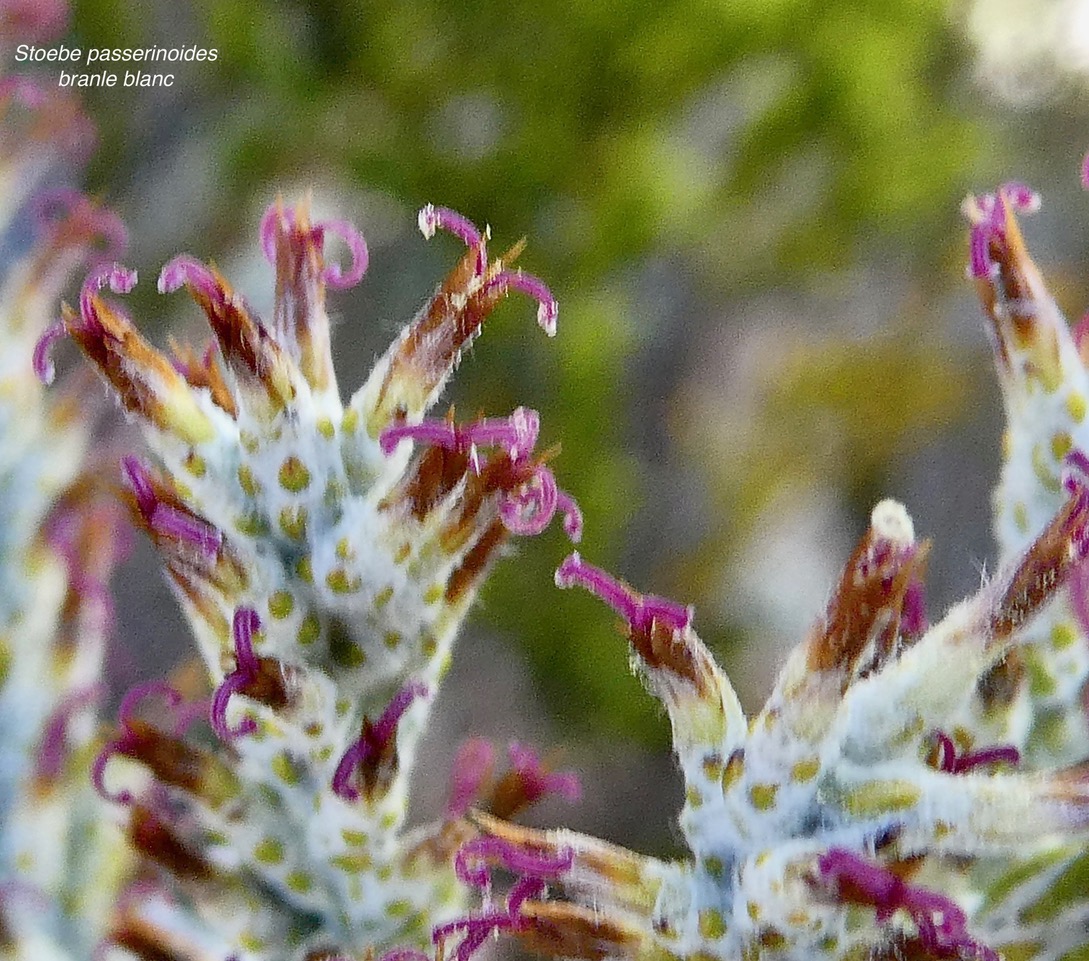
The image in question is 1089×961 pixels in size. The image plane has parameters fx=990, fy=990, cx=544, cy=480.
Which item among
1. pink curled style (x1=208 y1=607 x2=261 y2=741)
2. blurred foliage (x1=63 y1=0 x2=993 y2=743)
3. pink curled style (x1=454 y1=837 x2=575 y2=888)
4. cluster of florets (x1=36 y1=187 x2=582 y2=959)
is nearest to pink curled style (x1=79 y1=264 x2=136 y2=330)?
cluster of florets (x1=36 y1=187 x2=582 y2=959)

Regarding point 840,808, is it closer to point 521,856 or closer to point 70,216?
point 521,856

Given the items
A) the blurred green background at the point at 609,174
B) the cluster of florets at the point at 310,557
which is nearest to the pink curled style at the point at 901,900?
the cluster of florets at the point at 310,557

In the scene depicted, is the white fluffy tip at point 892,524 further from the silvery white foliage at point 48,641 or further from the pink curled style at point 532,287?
the silvery white foliage at point 48,641

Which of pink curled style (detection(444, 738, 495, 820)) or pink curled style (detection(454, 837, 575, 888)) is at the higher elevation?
pink curled style (detection(444, 738, 495, 820))

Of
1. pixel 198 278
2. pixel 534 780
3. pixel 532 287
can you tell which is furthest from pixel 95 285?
pixel 534 780

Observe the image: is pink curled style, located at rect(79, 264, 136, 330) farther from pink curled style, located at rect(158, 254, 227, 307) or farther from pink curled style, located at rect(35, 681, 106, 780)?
pink curled style, located at rect(35, 681, 106, 780)

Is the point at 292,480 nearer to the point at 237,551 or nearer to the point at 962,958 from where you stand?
the point at 237,551

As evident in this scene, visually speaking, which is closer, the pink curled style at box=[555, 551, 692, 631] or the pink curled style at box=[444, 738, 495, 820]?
the pink curled style at box=[555, 551, 692, 631]
